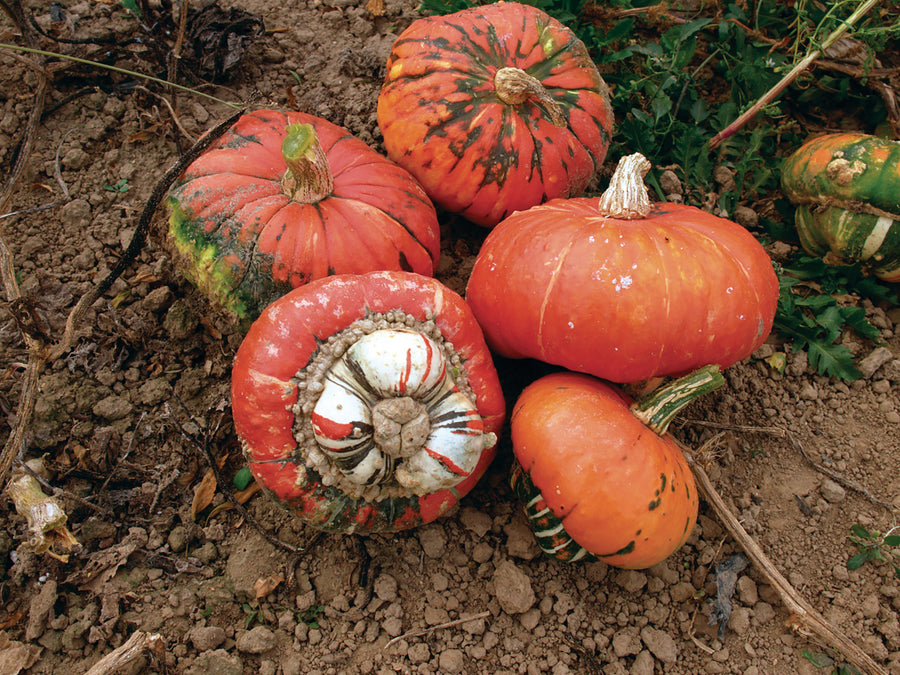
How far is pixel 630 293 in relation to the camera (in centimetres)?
212

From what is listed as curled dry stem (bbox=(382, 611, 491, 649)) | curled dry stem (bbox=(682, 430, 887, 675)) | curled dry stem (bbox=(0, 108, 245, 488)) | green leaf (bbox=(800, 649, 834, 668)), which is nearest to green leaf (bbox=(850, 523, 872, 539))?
curled dry stem (bbox=(682, 430, 887, 675))

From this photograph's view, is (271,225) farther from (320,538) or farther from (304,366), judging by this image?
(320,538)

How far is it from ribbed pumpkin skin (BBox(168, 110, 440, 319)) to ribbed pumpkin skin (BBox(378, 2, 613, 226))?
0.22 metres

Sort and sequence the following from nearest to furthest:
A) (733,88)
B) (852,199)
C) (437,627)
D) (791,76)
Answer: (437,627)
(852,199)
(791,76)
(733,88)

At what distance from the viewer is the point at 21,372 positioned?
101 inches

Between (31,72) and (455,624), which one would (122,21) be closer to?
(31,72)

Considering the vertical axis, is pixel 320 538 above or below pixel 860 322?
below

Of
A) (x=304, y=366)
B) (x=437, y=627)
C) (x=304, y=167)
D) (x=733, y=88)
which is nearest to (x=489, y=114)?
(x=304, y=167)

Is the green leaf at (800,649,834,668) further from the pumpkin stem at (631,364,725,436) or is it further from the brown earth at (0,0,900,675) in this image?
the pumpkin stem at (631,364,725,436)

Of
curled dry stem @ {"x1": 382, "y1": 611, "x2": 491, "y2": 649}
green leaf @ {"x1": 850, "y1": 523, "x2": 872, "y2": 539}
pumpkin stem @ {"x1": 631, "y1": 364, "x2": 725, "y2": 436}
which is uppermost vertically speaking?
pumpkin stem @ {"x1": 631, "y1": 364, "x2": 725, "y2": 436}

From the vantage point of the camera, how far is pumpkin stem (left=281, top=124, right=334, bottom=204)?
219cm

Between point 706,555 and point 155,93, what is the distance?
10.3ft

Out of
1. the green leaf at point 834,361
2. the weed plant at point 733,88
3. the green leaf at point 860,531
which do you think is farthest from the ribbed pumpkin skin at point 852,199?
the green leaf at point 860,531

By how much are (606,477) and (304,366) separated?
100cm
